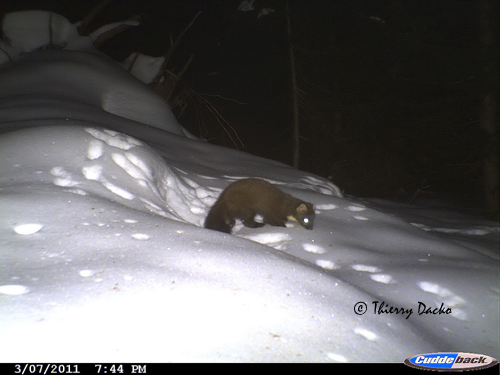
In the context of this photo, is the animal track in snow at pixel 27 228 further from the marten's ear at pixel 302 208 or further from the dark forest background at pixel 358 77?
the dark forest background at pixel 358 77

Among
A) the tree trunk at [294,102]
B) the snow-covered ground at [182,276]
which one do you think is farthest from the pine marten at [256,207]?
the tree trunk at [294,102]

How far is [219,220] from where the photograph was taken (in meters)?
4.26

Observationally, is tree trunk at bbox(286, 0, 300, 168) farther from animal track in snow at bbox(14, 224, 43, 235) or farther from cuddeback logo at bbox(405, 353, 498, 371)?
animal track in snow at bbox(14, 224, 43, 235)

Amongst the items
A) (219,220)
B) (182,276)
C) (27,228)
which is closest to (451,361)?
(182,276)

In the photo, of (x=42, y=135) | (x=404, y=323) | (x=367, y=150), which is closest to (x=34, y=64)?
(x=42, y=135)

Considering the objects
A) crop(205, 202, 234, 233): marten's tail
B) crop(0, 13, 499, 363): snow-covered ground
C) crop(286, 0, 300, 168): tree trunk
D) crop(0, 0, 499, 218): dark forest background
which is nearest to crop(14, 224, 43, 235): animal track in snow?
crop(0, 13, 499, 363): snow-covered ground

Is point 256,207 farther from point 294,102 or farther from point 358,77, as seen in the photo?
point 358,77

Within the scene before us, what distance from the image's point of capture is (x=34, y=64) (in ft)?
26.7

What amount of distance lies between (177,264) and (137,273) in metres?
0.29

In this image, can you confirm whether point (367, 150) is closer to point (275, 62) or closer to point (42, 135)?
point (275, 62)

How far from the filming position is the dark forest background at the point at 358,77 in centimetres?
1109

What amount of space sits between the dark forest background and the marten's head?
7.00 meters

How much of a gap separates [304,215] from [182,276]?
8.53ft

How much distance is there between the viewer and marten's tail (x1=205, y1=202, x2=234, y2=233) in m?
4.16
